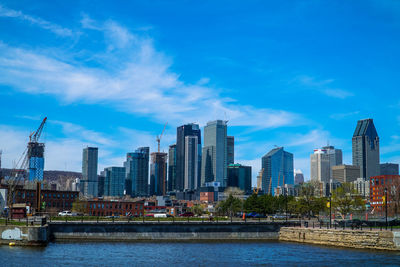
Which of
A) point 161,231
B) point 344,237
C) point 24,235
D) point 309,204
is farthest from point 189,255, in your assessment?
point 309,204

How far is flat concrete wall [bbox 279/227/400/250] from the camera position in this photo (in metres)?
67.3

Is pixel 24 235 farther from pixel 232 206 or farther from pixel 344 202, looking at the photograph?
pixel 232 206

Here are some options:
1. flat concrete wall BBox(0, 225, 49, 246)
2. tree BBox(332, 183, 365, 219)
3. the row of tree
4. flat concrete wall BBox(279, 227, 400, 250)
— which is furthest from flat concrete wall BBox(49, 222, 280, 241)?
tree BBox(332, 183, 365, 219)

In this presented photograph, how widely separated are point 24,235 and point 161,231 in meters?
22.0

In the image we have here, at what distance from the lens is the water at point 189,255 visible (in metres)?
56.8

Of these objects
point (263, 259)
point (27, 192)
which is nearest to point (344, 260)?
point (263, 259)

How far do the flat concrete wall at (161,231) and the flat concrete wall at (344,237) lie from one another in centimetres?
411

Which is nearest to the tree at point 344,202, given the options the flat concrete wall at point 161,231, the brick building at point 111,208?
the flat concrete wall at point 161,231

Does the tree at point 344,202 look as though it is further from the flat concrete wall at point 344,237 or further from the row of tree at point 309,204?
the flat concrete wall at point 344,237

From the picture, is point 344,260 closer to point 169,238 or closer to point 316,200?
point 169,238

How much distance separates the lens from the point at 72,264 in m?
55.3

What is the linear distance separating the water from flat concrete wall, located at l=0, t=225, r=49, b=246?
227 cm

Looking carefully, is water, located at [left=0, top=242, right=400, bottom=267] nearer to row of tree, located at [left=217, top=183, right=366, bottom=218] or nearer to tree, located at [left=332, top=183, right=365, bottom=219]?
tree, located at [left=332, top=183, right=365, bottom=219]

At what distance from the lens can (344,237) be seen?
73250 mm
